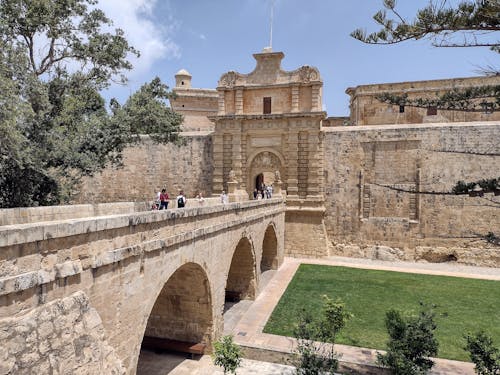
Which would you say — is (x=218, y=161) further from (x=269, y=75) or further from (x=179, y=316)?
(x=179, y=316)

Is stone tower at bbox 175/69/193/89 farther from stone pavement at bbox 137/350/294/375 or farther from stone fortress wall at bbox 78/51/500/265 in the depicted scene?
stone pavement at bbox 137/350/294/375

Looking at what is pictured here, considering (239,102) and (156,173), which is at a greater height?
(239,102)

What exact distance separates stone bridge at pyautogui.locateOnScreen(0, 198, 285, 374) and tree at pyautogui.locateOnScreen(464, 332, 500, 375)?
570cm

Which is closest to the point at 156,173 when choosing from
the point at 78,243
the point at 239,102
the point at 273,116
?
the point at 239,102

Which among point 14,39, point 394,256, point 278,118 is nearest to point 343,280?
point 394,256

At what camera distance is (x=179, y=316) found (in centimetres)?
896

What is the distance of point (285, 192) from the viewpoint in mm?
18875

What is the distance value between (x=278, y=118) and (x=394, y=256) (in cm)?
964

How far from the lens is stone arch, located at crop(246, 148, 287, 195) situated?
1936cm

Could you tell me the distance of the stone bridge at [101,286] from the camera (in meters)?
3.38

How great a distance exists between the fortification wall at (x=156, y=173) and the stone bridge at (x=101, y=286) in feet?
39.7

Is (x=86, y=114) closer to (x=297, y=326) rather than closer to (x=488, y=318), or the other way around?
(x=297, y=326)

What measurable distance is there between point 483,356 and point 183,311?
6.63m

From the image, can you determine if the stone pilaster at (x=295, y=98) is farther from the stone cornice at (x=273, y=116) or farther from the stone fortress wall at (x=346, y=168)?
the stone cornice at (x=273, y=116)
